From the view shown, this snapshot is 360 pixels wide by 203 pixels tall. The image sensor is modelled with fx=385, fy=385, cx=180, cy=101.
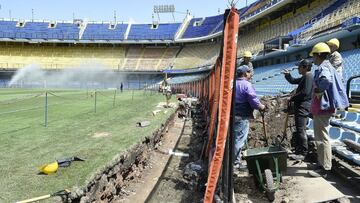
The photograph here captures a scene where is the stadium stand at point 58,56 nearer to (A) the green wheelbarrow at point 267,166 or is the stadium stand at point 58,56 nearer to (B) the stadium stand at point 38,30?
(B) the stadium stand at point 38,30

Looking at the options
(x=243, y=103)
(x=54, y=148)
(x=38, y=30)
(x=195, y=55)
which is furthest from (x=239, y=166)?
(x=38, y=30)

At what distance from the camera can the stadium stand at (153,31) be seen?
211ft

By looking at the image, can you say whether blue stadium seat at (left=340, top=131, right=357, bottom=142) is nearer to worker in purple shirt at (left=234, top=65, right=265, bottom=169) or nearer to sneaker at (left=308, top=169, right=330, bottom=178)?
sneaker at (left=308, top=169, right=330, bottom=178)

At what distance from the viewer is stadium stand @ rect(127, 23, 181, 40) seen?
211 ft

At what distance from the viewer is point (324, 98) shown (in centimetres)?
568

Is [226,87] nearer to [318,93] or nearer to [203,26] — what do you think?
[318,93]

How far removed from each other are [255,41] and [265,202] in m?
37.8

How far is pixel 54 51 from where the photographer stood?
63281 millimetres

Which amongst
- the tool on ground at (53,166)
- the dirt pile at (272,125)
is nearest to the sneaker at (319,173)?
the dirt pile at (272,125)

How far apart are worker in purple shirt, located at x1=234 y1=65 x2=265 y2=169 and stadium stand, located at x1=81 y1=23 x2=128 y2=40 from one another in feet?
196

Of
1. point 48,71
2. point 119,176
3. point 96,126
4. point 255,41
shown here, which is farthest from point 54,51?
point 119,176

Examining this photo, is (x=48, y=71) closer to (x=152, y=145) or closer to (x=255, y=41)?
(x=255, y=41)

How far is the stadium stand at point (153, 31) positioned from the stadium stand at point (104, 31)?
1741mm

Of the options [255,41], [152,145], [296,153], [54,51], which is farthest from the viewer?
[54,51]
